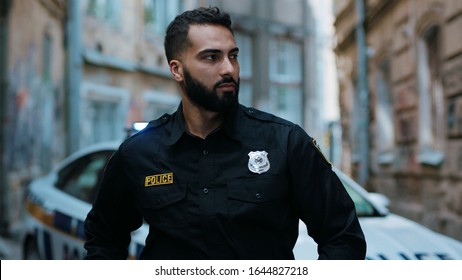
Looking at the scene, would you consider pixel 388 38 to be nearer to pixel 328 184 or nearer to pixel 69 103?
pixel 69 103

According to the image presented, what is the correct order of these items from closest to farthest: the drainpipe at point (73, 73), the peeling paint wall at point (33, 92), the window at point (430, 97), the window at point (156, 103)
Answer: the window at point (430, 97)
the peeling paint wall at point (33, 92)
the drainpipe at point (73, 73)
the window at point (156, 103)

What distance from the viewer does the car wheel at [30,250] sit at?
4.56 m

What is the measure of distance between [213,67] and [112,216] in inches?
18.9

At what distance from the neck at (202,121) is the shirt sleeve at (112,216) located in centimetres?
21

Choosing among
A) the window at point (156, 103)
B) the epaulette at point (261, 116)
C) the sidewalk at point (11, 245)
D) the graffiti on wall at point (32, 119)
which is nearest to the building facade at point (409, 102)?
the window at point (156, 103)

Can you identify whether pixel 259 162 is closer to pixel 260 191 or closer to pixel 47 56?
pixel 260 191

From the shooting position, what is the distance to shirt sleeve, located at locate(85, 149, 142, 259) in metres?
1.95

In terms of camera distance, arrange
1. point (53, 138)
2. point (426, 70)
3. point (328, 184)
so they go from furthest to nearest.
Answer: point (53, 138) → point (426, 70) → point (328, 184)

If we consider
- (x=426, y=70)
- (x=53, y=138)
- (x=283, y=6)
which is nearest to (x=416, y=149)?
(x=426, y=70)

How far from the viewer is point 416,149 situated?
26.7ft

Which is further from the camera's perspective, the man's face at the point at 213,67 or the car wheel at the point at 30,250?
the car wheel at the point at 30,250

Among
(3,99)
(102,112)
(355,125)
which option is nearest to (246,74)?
(355,125)

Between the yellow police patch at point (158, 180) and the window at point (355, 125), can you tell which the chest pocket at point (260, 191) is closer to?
the yellow police patch at point (158, 180)

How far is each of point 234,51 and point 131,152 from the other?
14.5 inches
